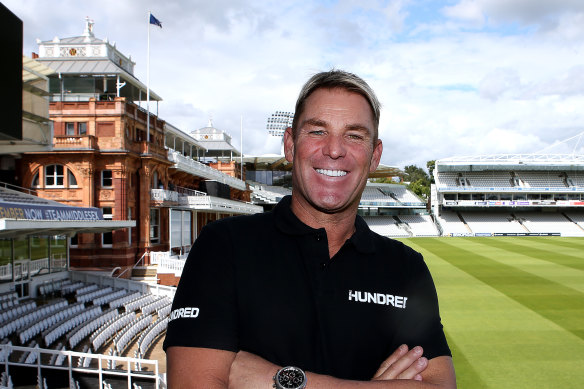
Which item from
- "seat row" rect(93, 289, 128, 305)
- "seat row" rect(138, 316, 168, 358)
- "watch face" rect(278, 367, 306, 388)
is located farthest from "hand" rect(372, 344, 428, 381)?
"seat row" rect(93, 289, 128, 305)

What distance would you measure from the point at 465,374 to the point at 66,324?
41.8 ft

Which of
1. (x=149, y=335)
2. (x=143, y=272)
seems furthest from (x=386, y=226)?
(x=149, y=335)

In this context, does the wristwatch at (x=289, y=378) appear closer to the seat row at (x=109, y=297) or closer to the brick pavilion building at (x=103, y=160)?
the seat row at (x=109, y=297)

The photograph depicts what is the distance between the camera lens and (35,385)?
9.95m

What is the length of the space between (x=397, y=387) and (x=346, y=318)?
440 millimetres

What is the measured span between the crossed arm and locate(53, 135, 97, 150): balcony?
25904 mm

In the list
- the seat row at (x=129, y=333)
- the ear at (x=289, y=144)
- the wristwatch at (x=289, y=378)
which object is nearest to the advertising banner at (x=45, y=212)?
the seat row at (x=129, y=333)

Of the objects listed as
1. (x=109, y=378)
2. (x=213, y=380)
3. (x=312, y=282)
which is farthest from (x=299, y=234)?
(x=109, y=378)

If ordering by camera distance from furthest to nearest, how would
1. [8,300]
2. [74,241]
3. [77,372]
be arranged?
1. [74,241]
2. [8,300]
3. [77,372]

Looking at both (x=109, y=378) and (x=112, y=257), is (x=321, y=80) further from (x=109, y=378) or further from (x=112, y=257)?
(x=112, y=257)

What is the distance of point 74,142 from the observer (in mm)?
25500

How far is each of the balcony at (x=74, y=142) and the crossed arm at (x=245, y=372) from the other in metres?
25.9

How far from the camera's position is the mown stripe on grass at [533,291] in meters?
17.0

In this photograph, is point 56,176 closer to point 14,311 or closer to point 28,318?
point 14,311
